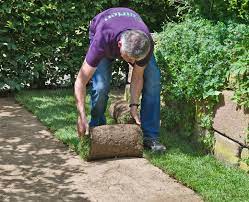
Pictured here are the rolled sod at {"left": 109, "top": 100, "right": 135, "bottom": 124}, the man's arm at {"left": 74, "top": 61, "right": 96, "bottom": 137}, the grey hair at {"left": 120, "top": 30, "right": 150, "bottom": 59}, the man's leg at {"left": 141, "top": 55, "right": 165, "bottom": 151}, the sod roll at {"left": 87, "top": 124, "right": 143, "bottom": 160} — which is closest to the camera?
the grey hair at {"left": 120, "top": 30, "right": 150, "bottom": 59}

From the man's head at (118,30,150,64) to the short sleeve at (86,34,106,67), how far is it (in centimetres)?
27

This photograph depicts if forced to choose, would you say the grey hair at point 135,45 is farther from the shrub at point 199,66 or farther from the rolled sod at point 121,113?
the rolled sod at point 121,113

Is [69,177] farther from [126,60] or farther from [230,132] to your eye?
[230,132]

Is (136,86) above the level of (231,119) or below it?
above

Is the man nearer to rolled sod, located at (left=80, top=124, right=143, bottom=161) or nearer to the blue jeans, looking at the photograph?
the blue jeans

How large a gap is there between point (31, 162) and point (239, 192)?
2.11 metres

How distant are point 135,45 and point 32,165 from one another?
1.63m

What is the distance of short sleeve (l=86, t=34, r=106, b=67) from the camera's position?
478 centimetres

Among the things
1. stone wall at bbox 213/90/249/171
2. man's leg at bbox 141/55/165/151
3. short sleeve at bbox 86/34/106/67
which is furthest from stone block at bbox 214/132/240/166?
short sleeve at bbox 86/34/106/67

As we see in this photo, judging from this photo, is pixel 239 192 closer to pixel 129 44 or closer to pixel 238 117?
pixel 238 117

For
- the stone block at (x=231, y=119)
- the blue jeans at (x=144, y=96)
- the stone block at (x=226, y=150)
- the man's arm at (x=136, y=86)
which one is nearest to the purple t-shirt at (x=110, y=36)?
the man's arm at (x=136, y=86)

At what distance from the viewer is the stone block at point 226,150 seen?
486 cm

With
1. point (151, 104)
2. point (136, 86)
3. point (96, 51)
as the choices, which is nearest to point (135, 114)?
point (151, 104)

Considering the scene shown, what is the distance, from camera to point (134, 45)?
4512 mm
